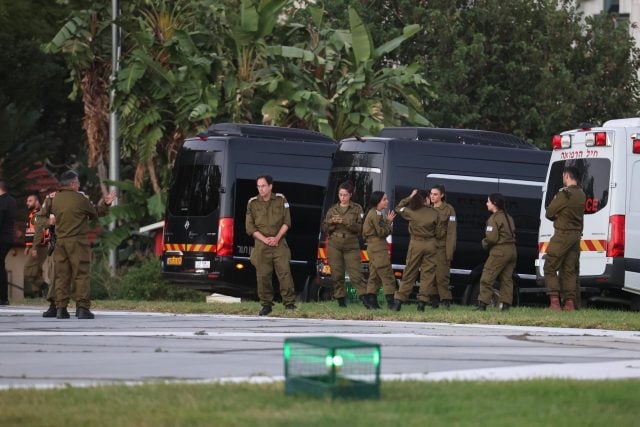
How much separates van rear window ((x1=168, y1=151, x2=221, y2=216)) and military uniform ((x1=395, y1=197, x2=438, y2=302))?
18.2 feet

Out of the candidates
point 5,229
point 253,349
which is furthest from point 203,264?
point 253,349

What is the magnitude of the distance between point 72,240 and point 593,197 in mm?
7491

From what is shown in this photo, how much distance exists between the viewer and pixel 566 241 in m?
21.2

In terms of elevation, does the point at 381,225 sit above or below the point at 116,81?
below

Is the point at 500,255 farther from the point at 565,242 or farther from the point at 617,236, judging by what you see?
the point at 617,236

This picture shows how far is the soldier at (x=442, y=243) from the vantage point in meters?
21.4

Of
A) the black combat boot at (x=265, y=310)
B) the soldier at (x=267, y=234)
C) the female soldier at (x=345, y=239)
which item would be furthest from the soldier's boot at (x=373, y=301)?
the black combat boot at (x=265, y=310)

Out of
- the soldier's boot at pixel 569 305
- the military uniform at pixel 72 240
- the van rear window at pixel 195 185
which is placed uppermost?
the van rear window at pixel 195 185

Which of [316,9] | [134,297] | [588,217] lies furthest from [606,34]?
[588,217]

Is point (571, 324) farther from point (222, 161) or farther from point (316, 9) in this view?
point (316, 9)

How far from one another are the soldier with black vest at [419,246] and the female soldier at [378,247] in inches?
6.7

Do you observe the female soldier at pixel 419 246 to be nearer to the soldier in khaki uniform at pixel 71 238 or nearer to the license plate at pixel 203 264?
the soldier in khaki uniform at pixel 71 238

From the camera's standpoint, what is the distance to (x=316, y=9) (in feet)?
109

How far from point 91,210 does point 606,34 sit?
28.9 m
